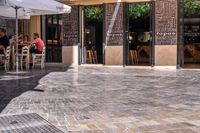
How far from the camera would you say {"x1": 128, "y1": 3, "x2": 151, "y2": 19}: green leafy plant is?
1884 centimetres

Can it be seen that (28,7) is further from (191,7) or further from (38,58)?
(191,7)

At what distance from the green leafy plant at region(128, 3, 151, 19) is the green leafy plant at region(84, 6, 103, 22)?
147cm

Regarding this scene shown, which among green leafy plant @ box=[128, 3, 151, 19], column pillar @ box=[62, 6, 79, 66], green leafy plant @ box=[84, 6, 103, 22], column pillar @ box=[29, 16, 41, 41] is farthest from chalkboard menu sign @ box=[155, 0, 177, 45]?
column pillar @ box=[29, 16, 41, 41]

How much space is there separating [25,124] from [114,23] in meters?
13.0

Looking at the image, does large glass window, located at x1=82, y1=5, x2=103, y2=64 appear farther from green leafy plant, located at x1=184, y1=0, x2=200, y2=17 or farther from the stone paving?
the stone paving

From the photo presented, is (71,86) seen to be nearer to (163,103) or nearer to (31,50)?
(163,103)

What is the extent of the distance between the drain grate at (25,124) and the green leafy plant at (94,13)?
13.1m

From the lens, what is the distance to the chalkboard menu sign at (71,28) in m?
20.1

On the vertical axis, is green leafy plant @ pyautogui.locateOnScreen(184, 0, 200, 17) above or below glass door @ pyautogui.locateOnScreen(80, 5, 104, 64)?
above

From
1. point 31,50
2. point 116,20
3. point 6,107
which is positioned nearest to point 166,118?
point 6,107

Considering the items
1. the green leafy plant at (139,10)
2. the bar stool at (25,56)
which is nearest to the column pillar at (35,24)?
the bar stool at (25,56)

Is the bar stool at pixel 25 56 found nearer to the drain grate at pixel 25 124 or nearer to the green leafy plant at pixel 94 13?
the green leafy plant at pixel 94 13

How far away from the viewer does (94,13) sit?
19969 millimetres

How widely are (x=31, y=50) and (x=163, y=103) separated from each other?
9.68m
